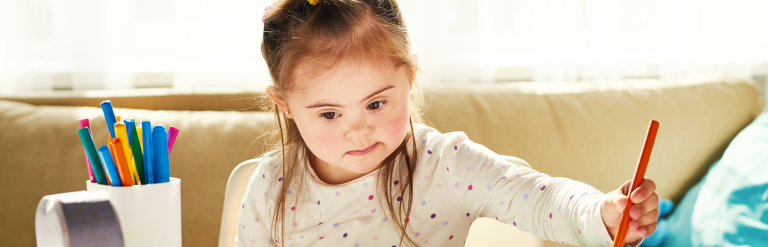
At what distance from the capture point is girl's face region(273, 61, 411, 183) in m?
0.60

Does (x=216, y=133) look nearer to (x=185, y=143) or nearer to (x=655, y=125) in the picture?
(x=185, y=143)

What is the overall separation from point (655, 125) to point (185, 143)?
3.15 feet

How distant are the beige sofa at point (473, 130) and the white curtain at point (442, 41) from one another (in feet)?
0.36

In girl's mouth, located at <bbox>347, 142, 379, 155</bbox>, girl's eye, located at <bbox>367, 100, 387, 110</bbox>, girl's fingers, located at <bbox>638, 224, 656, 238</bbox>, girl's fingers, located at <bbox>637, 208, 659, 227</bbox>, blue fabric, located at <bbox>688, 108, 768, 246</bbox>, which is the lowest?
blue fabric, located at <bbox>688, 108, 768, 246</bbox>

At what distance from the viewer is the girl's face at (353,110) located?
0.60 meters

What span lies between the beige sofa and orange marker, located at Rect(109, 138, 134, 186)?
630mm

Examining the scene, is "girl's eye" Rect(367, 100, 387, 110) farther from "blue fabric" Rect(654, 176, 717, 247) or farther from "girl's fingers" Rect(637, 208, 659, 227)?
"blue fabric" Rect(654, 176, 717, 247)

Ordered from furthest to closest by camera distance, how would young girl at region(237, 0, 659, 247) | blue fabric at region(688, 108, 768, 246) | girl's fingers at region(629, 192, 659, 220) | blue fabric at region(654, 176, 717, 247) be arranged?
blue fabric at region(654, 176, 717, 247) → blue fabric at region(688, 108, 768, 246) → young girl at region(237, 0, 659, 247) → girl's fingers at region(629, 192, 659, 220)

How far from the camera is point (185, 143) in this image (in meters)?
1.12

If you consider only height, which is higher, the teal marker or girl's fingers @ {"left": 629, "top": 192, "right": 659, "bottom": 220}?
the teal marker

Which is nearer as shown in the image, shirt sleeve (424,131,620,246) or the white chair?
shirt sleeve (424,131,620,246)

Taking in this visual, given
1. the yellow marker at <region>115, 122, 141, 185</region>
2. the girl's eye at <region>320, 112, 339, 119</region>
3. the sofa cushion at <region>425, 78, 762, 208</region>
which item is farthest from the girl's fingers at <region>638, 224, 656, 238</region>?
the sofa cushion at <region>425, 78, 762, 208</region>

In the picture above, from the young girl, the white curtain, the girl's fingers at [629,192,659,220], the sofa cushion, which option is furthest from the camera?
the white curtain

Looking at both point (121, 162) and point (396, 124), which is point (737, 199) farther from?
point (121, 162)
